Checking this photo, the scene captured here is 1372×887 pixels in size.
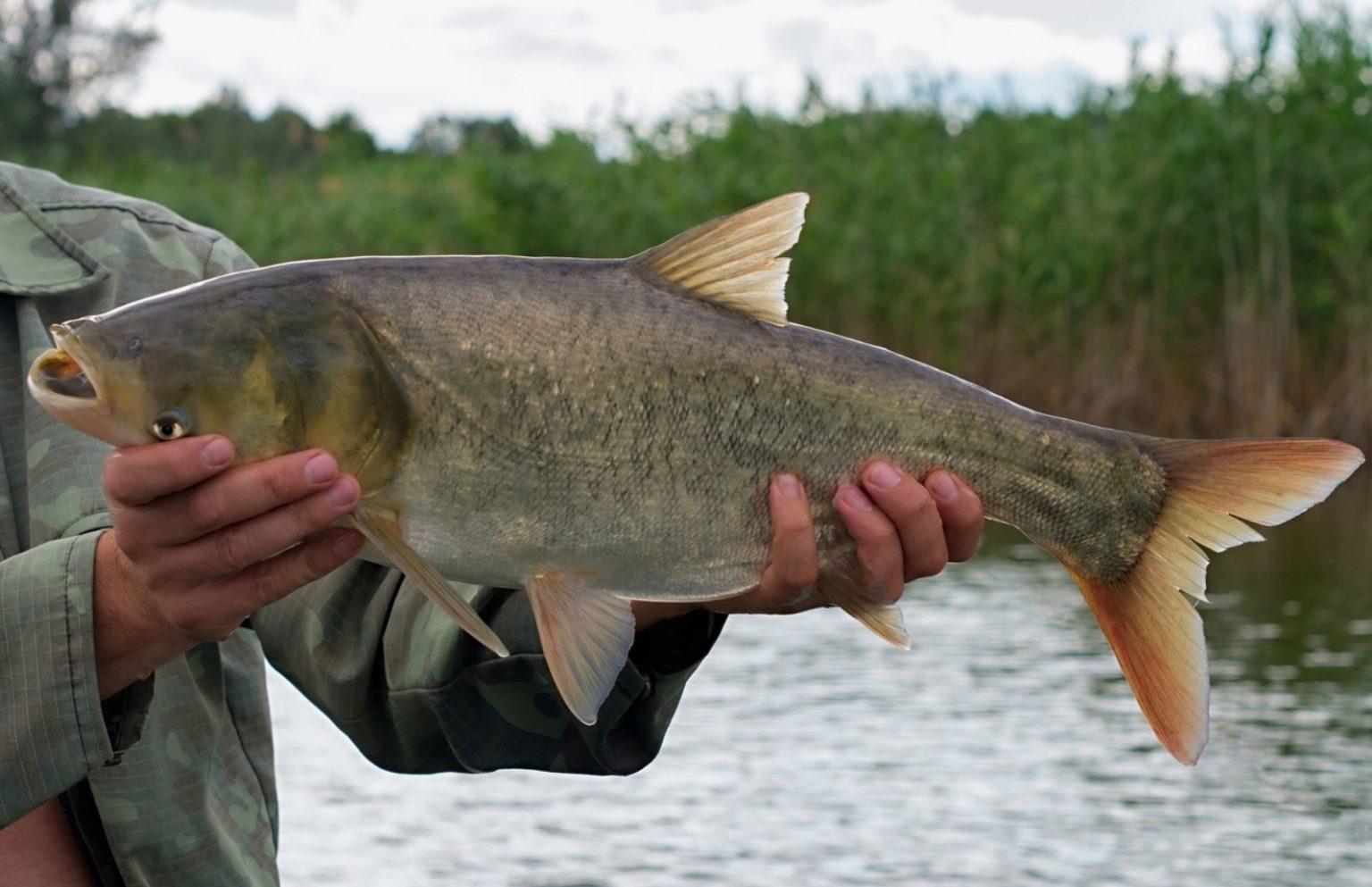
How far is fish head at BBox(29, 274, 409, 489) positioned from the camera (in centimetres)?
192

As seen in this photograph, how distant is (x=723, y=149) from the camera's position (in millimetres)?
14234

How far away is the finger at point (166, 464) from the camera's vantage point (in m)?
1.88

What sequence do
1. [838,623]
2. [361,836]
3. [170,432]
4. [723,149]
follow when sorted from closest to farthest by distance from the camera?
1. [170,432]
2. [361,836]
3. [838,623]
4. [723,149]

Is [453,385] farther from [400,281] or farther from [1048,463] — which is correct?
[1048,463]

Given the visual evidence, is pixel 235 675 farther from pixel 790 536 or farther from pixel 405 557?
pixel 790 536

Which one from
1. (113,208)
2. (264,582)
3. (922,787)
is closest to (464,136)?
(922,787)

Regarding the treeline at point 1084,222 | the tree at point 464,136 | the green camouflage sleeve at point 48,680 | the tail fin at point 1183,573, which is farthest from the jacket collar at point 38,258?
the tree at point 464,136

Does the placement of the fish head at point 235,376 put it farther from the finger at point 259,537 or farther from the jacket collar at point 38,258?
the jacket collar at point 38,258

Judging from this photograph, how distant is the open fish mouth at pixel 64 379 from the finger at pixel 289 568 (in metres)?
0.27

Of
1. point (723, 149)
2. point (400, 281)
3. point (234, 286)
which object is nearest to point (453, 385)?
point (400, 281)

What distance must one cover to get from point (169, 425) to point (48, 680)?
1.74ft

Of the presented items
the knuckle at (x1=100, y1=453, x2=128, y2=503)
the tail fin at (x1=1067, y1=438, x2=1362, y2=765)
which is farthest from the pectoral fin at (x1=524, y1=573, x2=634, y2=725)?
the tail fin at (x1=1067, y1=438, x2=1362, y2=765)

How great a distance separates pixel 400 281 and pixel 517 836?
3850 millimetres

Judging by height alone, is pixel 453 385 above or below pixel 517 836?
above
